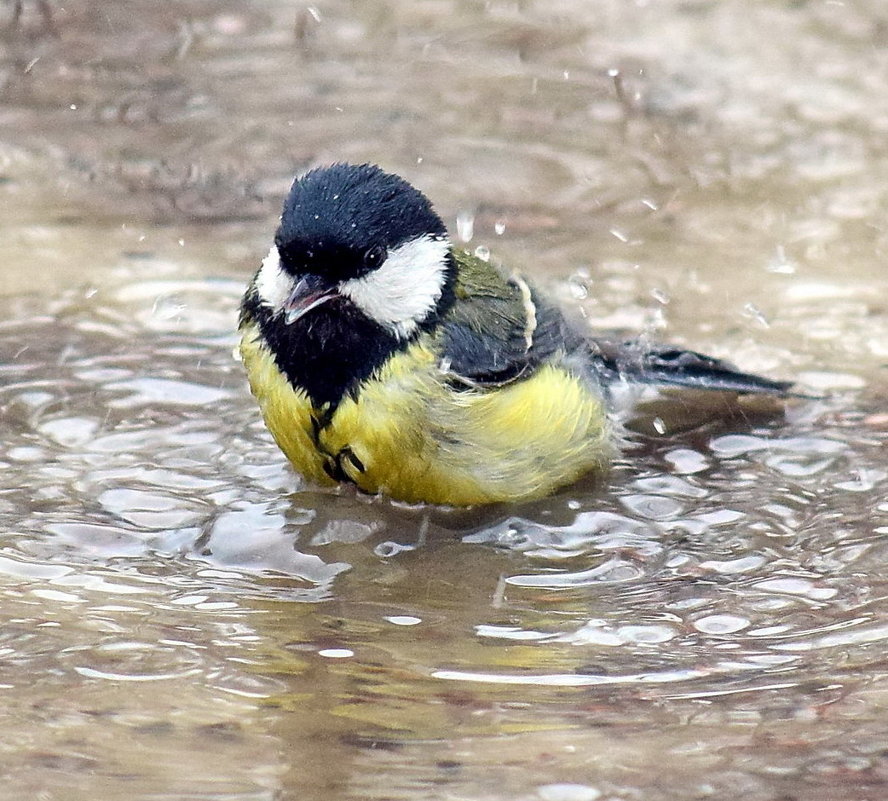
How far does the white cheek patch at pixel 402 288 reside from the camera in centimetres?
361

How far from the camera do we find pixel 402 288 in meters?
3.69

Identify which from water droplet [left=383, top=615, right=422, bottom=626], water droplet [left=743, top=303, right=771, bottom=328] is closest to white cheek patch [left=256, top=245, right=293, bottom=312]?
water droplet [left=383, top=615, right=422, bottom=626]

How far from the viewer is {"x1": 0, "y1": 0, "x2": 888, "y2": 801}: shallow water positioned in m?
2.52

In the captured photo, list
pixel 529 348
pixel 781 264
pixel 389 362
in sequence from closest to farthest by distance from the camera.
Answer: pixel 389 362, pixel 529 348, pixel 781 264

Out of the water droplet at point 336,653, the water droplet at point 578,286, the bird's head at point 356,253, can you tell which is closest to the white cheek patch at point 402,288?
the bird's head at point 356,253

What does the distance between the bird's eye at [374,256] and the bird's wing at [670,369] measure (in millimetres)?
1071

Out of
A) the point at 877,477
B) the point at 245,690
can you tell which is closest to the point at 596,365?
the point at 877,477

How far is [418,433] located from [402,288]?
404 mm

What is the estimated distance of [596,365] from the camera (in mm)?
4465

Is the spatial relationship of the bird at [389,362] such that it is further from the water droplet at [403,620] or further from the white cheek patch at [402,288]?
the water droplet at [403,620]

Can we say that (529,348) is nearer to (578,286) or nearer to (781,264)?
(578,286)

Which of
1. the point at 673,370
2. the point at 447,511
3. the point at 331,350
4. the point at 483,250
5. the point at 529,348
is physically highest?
the point at 331,350

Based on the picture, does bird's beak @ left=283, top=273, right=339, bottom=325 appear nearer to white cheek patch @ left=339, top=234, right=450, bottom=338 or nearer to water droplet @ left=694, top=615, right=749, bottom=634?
white cheek patch @ left=339, top=234, right=450, bottom=338

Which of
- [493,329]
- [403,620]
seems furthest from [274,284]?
[403,620]
